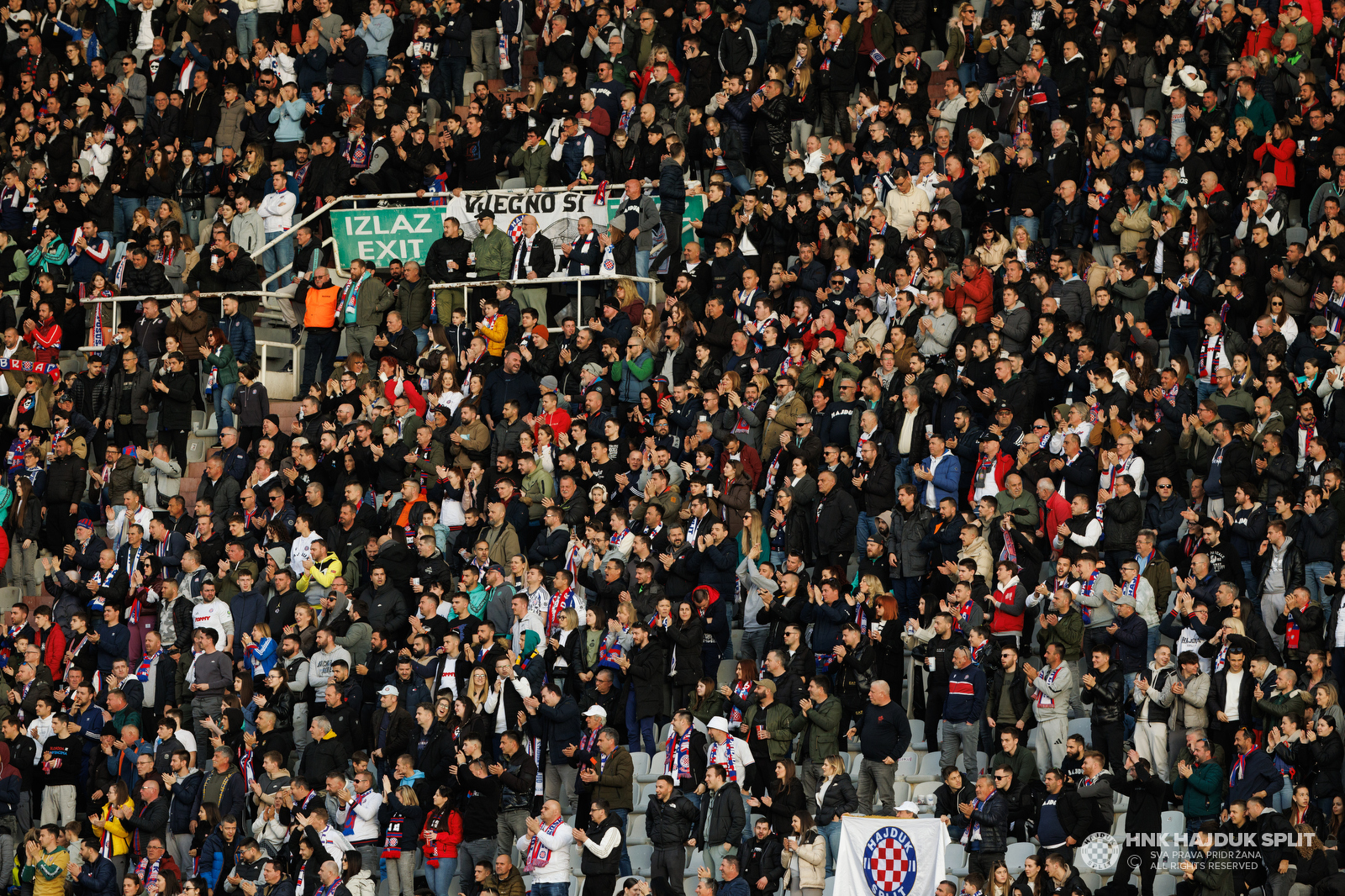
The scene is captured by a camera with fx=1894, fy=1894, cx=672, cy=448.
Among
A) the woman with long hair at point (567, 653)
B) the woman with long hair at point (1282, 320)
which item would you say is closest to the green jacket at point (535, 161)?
the woman with long hair at point (567, 653)

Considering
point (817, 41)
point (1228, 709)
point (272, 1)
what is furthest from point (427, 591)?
point (272, 1)

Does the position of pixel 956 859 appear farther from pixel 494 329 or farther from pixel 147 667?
pixel 494 329

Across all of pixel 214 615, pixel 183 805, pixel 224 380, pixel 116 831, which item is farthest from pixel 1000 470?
pixel 224 380

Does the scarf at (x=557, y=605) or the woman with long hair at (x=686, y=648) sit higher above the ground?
the scarf at (x=557, y=605)

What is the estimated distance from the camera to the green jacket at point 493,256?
821 inches

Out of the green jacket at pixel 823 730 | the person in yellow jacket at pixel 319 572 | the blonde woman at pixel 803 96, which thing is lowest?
the green jacket at pixel 823 730

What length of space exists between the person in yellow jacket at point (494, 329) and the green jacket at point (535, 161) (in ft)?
7.41

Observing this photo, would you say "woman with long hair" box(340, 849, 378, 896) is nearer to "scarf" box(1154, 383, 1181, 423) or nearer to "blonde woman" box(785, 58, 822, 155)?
"scarf" box(1154, 383, 1181, 423)

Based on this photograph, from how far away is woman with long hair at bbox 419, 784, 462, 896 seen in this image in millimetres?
14914

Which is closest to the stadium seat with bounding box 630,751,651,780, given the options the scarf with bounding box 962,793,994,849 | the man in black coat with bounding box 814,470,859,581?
the man in black coat with bounding box 814,470,859,581

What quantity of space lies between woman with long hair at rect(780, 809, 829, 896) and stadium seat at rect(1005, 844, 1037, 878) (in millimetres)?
1372

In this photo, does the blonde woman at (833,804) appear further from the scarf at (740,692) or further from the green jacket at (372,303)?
the green jacket at (372,303)

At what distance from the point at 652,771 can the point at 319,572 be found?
3777 millimetres

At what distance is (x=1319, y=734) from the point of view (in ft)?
45.0
